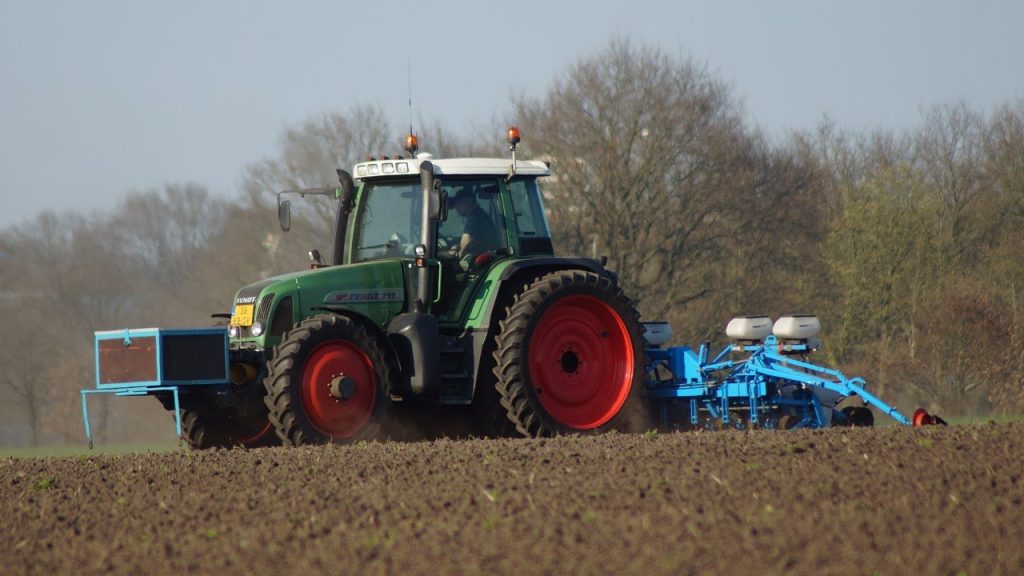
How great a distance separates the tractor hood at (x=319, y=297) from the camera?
10281 millimetres

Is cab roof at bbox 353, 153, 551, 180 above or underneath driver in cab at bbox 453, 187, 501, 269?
above

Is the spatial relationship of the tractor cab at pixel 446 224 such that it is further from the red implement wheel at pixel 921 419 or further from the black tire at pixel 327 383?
the red implement wheel at pixel 921 419

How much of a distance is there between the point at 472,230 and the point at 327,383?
194cm

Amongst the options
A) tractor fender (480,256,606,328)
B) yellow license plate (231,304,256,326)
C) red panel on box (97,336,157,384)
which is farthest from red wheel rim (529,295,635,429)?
red panel on box (97,336,157,384)

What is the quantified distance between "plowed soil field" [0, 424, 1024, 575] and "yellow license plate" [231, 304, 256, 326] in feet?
4.41

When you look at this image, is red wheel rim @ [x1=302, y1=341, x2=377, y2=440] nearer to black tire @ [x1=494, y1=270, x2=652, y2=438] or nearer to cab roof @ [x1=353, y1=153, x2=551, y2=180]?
black tire @ [x1=494, y1=270, x2=652, y2=438]

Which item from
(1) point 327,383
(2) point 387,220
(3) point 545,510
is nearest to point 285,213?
(2) point 387,220

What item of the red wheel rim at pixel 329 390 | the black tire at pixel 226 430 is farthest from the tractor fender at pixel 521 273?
the black tire at pixel 226 430

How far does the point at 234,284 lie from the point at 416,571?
30173 millimetres

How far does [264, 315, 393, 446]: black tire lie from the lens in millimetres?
9750

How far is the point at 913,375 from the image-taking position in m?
26.9

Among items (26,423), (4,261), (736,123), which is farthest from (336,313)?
(4,261)

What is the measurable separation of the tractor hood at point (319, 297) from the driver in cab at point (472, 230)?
57 centimetres

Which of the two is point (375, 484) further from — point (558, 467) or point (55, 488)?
point (55, 488)
